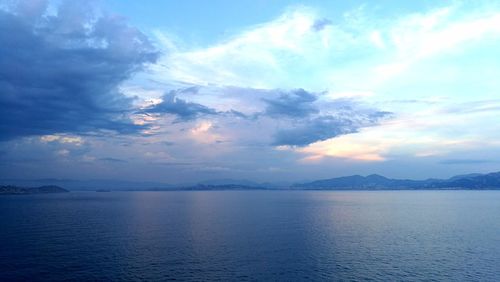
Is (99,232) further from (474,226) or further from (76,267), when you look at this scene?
(474,226)

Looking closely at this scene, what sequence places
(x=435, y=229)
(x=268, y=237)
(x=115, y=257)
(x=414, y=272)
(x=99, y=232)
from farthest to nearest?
(x=435, y=229) → (x=99, y=232) → (x=268, y=237) → (x=115, y=257) → (x=414, y=272)

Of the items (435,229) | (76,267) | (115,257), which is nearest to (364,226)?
(435,229)

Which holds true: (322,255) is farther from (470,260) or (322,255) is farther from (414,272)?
(470,260)

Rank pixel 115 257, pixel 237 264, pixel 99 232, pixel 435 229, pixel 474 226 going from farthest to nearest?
1. pixel 474 226
2. pixel 435 229
3. pixel 99 232
4. pixel 115 257
5. pixel 237 264

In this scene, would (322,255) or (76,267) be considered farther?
(322,255)

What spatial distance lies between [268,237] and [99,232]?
52328 millimetres

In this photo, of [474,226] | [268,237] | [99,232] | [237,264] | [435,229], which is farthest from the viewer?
[474,226]

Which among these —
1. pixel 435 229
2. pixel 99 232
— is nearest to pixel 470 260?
pixel 435 229

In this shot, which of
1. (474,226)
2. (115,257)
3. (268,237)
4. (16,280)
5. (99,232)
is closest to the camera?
(16,280)

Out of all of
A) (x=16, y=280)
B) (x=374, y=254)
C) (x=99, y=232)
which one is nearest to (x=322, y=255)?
(x=374, y=254)

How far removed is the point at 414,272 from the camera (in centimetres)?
6925

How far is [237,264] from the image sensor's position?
7425 centimetres

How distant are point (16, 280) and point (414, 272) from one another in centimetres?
7122

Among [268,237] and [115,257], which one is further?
→ [268,237]
